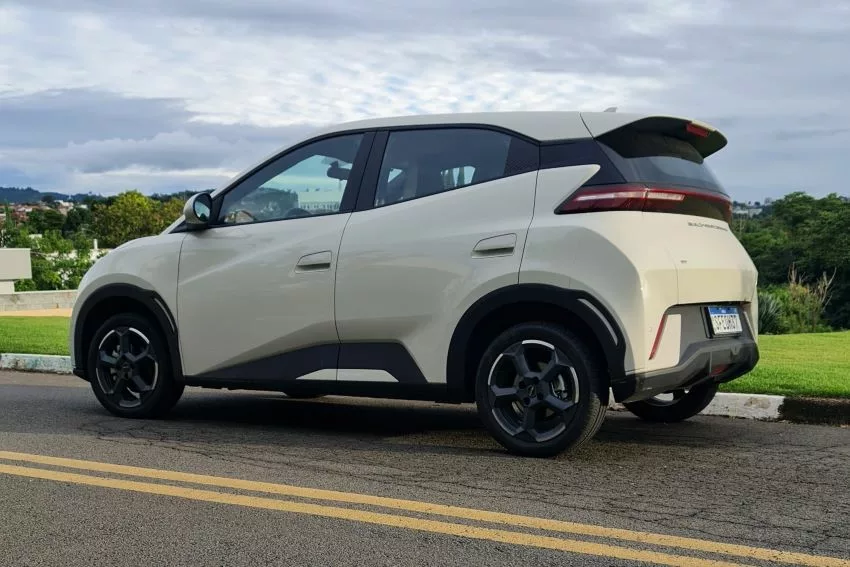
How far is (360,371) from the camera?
5688 millimetres

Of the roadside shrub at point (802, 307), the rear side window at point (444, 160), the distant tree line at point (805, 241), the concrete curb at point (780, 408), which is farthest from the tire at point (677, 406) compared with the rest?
the distant tree line at point (805, 241)

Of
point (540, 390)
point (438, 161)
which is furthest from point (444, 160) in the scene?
point (540, 390)

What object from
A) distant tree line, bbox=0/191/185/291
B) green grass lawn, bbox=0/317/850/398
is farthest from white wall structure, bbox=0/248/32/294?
green grass lawn, bbox=0/317/850/398

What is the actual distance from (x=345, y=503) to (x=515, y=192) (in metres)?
1.99

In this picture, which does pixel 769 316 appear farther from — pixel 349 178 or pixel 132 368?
pixel 132 368

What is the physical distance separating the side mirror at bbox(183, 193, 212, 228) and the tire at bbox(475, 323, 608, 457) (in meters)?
2.27

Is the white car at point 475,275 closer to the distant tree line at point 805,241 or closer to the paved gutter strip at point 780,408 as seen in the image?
the paved gutter strip at point 780,408

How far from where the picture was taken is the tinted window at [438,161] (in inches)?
215

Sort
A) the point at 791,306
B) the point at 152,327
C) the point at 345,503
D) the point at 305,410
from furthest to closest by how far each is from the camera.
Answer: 1. the point at 791,306
2. the point at 305,410
3. the point at 152,327
4. the point at 345,503

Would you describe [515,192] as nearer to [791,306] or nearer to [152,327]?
[152,327]

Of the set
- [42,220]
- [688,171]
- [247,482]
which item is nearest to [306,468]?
[247,482]

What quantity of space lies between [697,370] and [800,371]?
3337 millimetres

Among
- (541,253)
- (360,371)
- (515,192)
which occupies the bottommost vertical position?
(360,371)

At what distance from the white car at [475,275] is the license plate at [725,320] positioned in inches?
0.6
